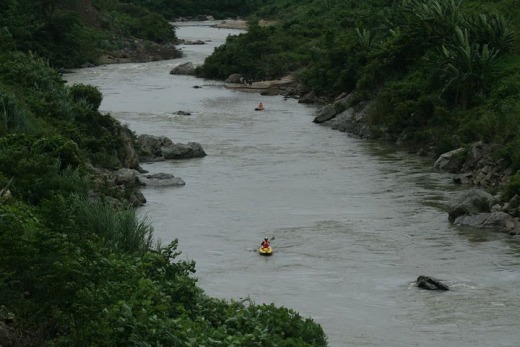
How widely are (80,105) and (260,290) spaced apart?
51.3 ft

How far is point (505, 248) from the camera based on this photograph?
24.5 meters

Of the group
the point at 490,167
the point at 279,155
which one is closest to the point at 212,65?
the point at 279,155

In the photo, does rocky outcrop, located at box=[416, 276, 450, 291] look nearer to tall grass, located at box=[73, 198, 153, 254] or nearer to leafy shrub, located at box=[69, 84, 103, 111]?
tall grass, located at box=[73, 198, 153, 254]

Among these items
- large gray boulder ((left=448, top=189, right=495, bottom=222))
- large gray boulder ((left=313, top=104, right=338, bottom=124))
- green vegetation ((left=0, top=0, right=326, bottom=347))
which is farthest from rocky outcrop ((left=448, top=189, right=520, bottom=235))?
large gray boulder ((left=313, top=104, right=338, bottom=124))

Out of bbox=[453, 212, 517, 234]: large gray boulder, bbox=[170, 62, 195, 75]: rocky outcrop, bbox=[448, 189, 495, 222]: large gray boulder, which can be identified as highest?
bbox=[170, 62, 195, 75]: rocky outcrop

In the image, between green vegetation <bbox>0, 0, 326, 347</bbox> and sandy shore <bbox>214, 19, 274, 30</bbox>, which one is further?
sandy shore <bbox>214, 19, 274, 30</bbox>

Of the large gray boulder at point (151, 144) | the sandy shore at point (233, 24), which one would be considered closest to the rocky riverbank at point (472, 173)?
the large gray boulder at point (151, 144)

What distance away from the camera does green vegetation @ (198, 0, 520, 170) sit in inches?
1470

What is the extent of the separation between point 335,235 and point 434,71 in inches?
671

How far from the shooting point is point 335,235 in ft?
84.6

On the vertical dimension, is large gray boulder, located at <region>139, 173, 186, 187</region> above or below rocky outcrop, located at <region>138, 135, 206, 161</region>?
below

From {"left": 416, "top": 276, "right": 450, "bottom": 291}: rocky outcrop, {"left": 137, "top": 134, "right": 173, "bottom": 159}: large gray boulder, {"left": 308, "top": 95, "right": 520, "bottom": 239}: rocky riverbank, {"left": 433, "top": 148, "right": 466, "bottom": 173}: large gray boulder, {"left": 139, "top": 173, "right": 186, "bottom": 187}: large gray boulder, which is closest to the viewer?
{"left": 416, "top": 276, "right": 450, "bottom": 291}: rocky outcrop

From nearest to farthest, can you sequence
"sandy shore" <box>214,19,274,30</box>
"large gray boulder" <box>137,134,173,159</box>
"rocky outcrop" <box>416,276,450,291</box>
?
"rocky outcrop" <box>416,276,450,291</box>, "large gray boulder" <box>137,134,173,159</box>, "sandy shore" <box>214,19,274,30</box>

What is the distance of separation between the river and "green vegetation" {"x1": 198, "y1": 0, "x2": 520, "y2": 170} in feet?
6.57
